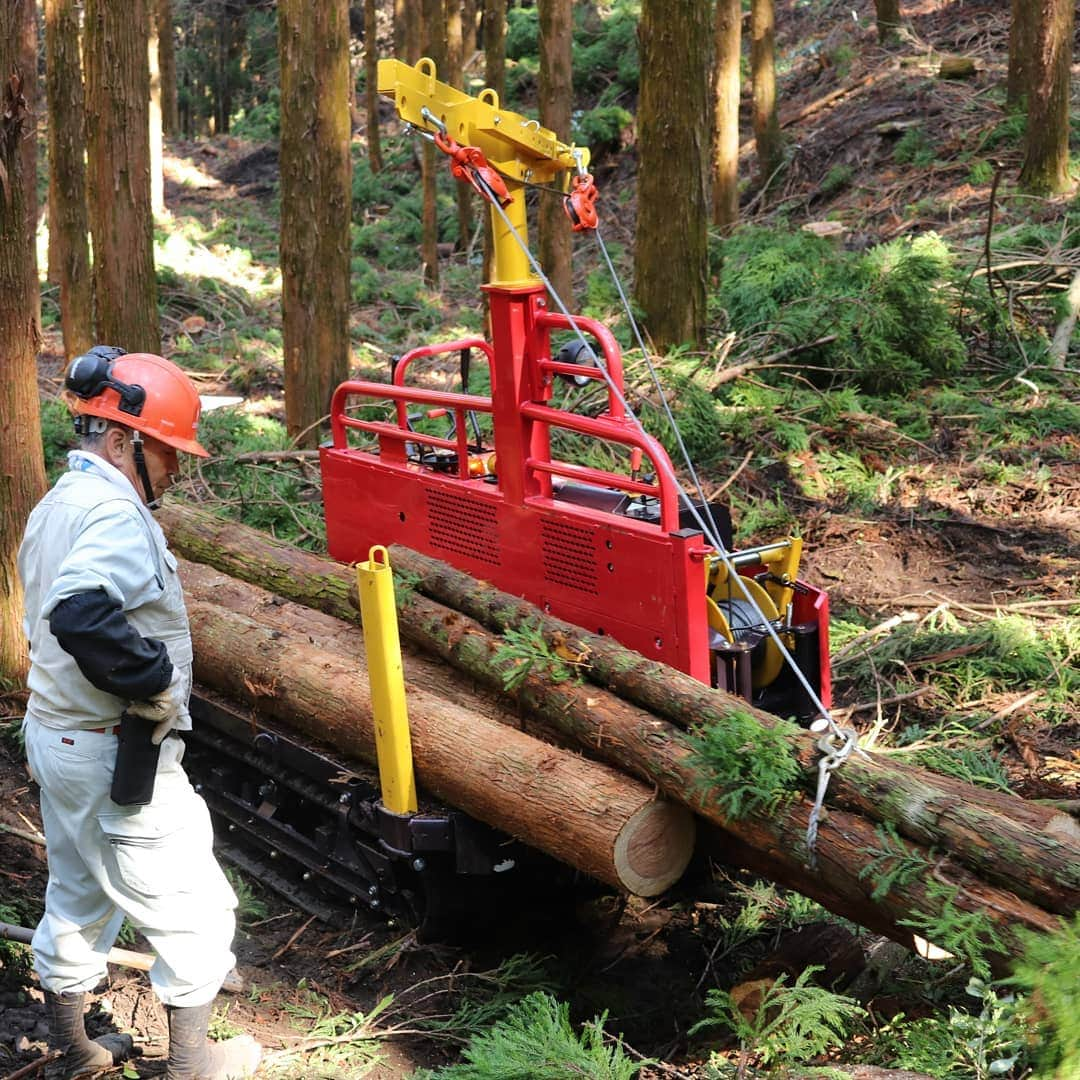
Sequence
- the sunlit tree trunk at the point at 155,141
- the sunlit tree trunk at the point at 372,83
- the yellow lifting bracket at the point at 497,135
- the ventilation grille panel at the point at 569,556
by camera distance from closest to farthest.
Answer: the ventilation grille panel at the point at 569,556, the yellow lifting bracket at the point at 497,135, the sunlit tree trunk at the point at 155,141, the sunlit tree trunk at the point at 372,83

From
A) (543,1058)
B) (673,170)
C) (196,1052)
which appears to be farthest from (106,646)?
(673,170)

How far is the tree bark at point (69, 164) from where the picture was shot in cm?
1310

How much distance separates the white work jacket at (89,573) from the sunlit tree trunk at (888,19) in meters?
21.9

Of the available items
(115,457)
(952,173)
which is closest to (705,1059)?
(115,457)

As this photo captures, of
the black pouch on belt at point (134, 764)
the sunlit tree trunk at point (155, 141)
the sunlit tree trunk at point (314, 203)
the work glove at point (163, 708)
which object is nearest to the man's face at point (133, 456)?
the work glove at point (163, 708)

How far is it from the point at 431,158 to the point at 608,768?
53.5ft

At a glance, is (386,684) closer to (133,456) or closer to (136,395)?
(133,456)

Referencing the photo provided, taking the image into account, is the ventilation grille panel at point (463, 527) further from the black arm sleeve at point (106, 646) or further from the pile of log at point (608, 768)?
the black arm sleeve at point (106, 646)

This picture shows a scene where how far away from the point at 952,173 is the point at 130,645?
16.0 m

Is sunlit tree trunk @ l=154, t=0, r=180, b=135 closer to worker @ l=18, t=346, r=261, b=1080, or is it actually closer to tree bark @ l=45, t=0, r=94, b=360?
tree bark @ l=45, t=0, r=94, b=360

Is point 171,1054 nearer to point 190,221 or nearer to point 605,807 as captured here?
point 605,807

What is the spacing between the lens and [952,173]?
56.2 feet

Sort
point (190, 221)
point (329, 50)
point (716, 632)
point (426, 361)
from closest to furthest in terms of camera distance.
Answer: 1. point (716, 632)
2. point (329, 50)
3. point (426, 361)
4. point (190, 221)

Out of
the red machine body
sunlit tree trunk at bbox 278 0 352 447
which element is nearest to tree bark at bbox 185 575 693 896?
the red machine body
